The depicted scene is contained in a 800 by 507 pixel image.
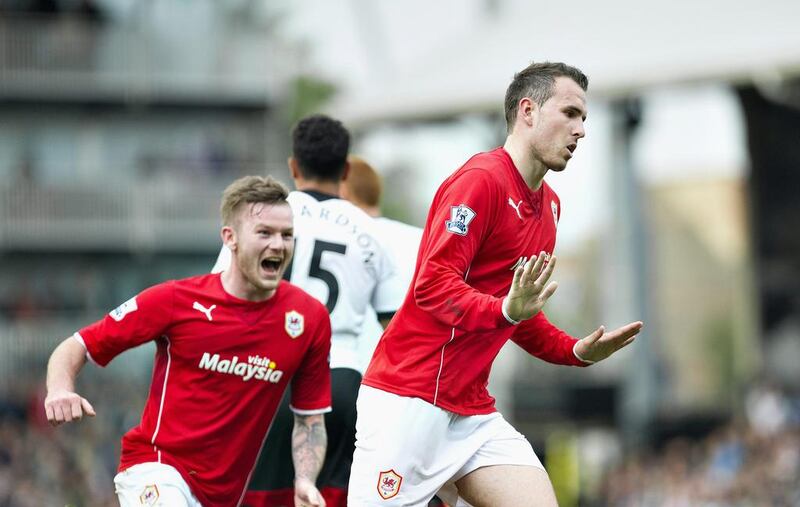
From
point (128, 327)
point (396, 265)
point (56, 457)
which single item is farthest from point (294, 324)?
point (56, 457)

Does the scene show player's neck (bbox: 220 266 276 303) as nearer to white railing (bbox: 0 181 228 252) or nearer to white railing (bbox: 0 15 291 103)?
white railing (bbox: 0 181 228 252)

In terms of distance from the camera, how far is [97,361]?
6359 millimetres

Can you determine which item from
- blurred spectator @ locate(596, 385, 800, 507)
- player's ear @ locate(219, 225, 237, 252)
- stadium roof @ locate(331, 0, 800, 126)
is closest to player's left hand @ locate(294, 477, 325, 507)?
player's ear @ locate(219, 225, 237, 252)

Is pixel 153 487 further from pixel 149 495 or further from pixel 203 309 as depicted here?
pixel 203 309

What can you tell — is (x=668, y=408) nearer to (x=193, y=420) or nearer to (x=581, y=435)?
(x=581, y=435)

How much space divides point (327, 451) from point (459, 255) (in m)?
2.06

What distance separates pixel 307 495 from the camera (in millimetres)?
6336

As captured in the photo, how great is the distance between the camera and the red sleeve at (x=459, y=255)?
5523mm

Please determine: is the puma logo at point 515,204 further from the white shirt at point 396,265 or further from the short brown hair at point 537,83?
the white shirt at point 396,265

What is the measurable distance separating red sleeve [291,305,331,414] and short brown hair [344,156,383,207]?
1357mm

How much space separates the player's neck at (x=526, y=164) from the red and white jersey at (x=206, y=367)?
50.5 inches

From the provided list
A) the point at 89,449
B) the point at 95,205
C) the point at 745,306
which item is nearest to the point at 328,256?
the point at 89,449

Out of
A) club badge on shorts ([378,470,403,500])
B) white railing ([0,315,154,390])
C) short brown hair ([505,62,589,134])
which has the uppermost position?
short brown hair ([505,62,589,134])

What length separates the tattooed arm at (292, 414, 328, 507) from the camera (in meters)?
6.60
